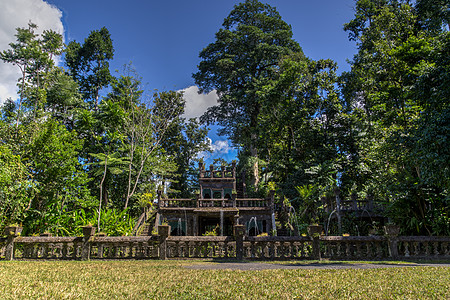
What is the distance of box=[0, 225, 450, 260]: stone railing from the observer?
356 inches

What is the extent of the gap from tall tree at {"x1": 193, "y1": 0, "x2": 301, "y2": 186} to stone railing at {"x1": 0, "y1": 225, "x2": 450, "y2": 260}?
634 inches

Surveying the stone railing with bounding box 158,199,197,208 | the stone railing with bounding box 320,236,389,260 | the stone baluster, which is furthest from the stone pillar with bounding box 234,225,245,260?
the stone railing with bounding box 158,199,197,208

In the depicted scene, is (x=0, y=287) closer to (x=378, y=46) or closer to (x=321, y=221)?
(x=321, y=221)

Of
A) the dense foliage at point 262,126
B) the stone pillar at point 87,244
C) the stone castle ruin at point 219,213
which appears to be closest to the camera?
the stone pillar at point 87,244

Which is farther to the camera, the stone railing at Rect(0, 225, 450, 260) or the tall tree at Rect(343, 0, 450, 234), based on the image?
the tall tree at Rect(343, 0, 450, 234)

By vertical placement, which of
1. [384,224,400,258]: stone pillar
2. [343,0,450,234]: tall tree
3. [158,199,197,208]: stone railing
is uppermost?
[343,0,450,234]: tall tree

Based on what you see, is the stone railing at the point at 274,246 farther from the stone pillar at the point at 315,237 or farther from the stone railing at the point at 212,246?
the stone pillar at the point at 315,237

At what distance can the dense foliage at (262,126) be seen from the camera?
451 inches

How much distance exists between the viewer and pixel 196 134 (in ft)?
104

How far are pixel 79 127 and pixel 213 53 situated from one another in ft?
52.4

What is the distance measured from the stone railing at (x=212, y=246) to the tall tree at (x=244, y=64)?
1611cm

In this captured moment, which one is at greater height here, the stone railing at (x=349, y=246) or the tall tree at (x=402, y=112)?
the tall tree at (x=402, y=112)

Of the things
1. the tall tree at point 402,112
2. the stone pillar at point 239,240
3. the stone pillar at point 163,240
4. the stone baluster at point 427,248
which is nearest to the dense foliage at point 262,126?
the tall tree at point 402,112

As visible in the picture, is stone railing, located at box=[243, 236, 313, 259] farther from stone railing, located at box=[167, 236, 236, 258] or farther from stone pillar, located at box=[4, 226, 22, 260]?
stone pillar, located at box=[4, 226, 22, 260]
